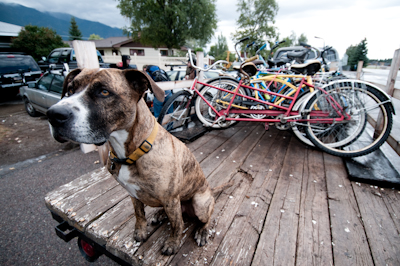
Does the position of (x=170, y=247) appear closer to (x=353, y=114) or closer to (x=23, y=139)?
(x=353, y=114)

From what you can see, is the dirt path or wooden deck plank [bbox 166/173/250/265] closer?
wooden deck plank [bbox 166/173/250/265]

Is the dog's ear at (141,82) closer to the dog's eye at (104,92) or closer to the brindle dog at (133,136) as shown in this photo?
the brindle dog at (133,136)

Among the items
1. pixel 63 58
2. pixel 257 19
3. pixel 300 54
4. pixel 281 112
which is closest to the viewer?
pixel 281 112

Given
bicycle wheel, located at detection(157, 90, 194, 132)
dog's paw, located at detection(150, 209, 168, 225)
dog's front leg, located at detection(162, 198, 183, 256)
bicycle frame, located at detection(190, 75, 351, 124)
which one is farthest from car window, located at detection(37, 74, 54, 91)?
dog's front leg, located at detection(162, 198, 183, 256)

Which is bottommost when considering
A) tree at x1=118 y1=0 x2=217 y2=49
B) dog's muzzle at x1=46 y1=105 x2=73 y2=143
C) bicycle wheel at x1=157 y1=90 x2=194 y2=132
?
bicycle wheel at x1=157 y1=90 x2=194 y2=132

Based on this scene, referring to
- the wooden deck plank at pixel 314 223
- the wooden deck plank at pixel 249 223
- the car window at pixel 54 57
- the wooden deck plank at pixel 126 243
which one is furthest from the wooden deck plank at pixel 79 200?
the car window at pixel 54 57

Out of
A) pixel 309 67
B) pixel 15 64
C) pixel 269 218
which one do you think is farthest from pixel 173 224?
pixel 15 64

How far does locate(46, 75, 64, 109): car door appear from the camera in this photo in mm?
5297

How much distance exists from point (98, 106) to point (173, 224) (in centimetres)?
93

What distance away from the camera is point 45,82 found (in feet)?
19.3

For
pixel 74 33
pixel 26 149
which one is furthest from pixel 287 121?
pixel 74 33

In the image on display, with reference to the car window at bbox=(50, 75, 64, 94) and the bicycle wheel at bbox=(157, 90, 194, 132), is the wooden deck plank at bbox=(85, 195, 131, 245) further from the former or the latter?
the car window at bbox=(50, 75, 64, 94)

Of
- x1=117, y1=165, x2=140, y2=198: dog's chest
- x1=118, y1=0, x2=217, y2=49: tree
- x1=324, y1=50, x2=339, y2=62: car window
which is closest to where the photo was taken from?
x1=117, y1=165, x2=140, y2=198: dog's chest

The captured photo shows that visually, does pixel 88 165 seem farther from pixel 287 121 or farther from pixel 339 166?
pixel 339 166
